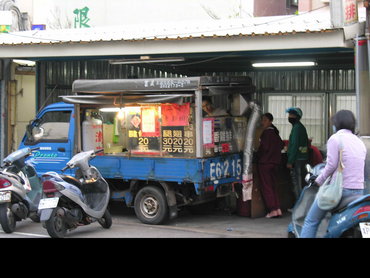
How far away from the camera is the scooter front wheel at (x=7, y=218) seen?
876cm

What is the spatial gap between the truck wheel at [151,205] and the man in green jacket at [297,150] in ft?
8.65

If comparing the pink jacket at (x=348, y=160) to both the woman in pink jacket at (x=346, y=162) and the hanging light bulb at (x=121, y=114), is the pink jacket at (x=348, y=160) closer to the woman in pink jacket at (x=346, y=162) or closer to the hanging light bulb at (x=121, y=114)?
the woman in pink jacket at (x=346, y=162)

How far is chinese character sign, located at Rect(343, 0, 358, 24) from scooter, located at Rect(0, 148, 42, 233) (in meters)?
5.45

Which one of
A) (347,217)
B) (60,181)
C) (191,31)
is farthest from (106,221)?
(191,31)

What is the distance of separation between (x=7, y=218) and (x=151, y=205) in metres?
2.42

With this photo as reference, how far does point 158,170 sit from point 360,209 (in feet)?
14.6

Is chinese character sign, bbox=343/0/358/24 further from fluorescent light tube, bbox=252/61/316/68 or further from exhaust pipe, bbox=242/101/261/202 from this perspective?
fluorescent light tube, bbox=252/61/316/68

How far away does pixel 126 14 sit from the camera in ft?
84.6

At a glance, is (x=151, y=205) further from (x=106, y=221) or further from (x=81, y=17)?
(x=81, y=17)

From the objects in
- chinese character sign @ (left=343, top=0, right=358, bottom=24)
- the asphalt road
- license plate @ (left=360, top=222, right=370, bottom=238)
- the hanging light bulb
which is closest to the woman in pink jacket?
license plate @ (left=360, top=222, right=370, bottom=238)

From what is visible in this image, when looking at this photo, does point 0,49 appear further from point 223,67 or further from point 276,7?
point 276,7

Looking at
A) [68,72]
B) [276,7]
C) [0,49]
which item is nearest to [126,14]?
[276,7]

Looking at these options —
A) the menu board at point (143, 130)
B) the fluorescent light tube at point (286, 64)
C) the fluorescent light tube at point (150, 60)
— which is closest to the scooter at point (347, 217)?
the menu board at point (143, 130)

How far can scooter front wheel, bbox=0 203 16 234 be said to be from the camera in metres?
8.76
